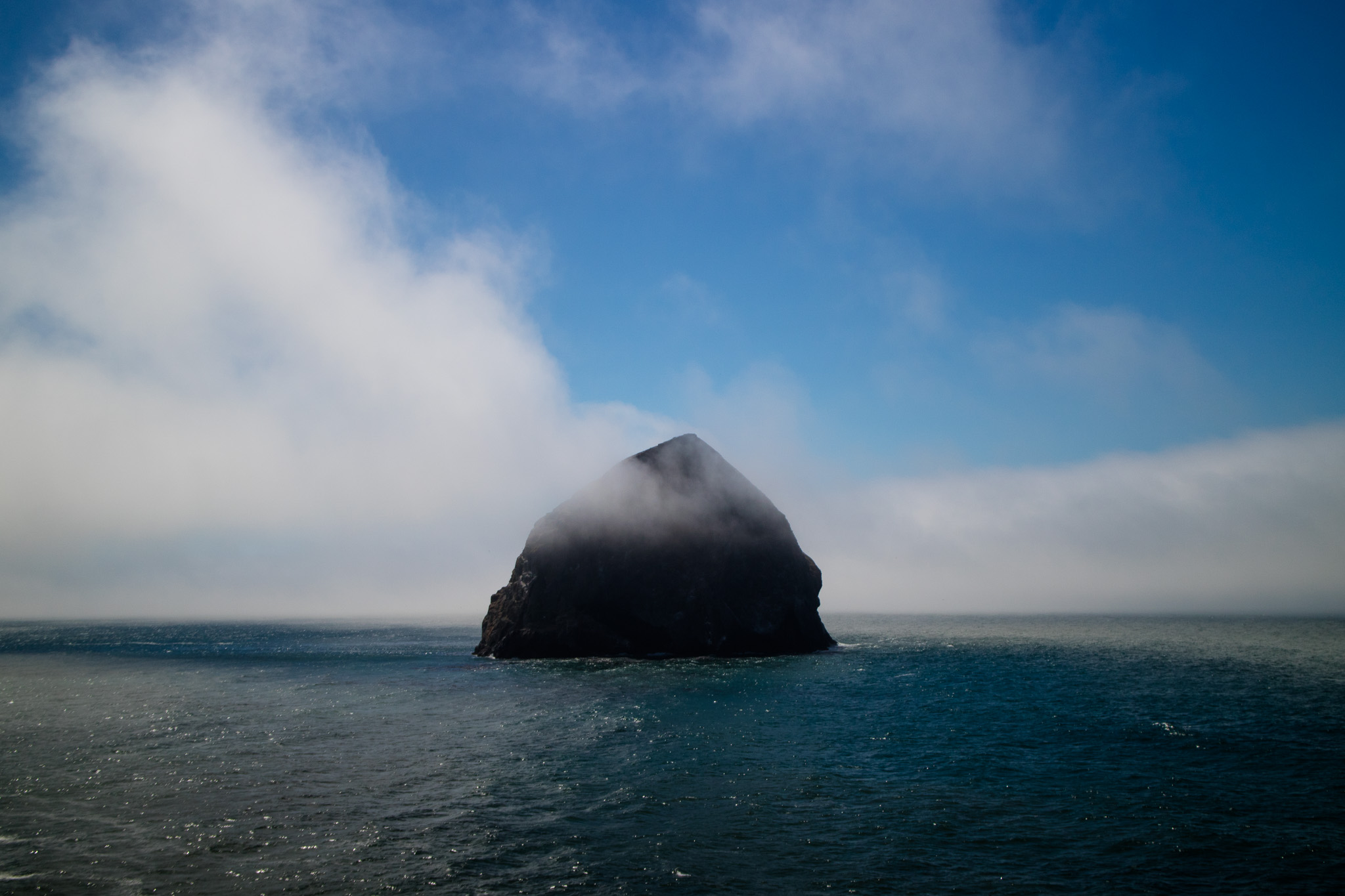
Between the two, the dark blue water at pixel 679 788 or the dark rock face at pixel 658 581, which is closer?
the dark blue water at pixel 679 788

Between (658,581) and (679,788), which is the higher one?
(658,581)

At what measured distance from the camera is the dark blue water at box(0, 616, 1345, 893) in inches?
659

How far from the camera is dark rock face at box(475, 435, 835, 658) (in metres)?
77.1

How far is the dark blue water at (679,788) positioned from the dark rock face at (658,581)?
937 inches

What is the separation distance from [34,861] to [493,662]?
57160mm

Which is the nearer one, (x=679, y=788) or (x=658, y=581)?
(x=679, y=788)

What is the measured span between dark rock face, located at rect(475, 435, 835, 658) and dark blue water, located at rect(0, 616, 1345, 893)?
23812 mm

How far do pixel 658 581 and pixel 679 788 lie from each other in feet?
179

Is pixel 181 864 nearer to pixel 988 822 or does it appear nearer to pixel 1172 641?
pixel 988 822

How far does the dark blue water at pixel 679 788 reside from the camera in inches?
659

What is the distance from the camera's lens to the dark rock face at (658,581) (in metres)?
77.1

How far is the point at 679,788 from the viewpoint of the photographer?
79.4 ft

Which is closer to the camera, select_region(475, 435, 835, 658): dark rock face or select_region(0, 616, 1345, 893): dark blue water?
select_region(0, 616, 1345, 893): dark blue water

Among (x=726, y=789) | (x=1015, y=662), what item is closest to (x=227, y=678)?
(x=726, y=789)
